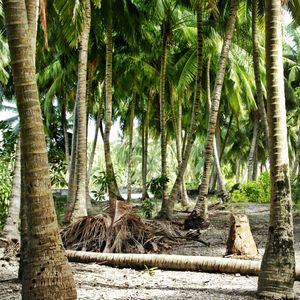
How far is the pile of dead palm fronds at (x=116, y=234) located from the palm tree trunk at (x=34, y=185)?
16.1ft

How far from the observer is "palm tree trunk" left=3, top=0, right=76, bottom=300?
4305 millimetres

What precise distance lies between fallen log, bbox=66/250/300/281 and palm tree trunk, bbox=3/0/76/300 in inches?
135

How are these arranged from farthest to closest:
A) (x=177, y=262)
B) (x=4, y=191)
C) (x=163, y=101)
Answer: (x=163, y=101)
(x=4, y=191)
(x=177, y=262)

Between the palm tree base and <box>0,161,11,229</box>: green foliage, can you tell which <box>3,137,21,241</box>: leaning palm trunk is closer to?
<box>0,161,11,229</box>: green foliage

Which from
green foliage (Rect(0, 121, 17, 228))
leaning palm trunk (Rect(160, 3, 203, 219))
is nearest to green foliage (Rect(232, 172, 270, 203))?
leaning palm trunk (Rect(160, 3, 203, 219))

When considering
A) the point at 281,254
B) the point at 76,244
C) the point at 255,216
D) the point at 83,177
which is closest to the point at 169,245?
A: the point at 76,244

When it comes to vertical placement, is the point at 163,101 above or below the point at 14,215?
above

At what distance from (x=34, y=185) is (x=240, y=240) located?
5311mm

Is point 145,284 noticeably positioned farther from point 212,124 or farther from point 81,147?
point 212,124

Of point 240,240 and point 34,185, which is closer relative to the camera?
point 34,185

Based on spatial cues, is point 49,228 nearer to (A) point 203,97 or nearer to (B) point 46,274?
(B) point 46,274

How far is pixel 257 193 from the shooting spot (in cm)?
2316

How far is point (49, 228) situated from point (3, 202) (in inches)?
314

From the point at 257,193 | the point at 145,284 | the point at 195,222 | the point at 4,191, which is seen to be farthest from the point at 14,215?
the point at 257,193
